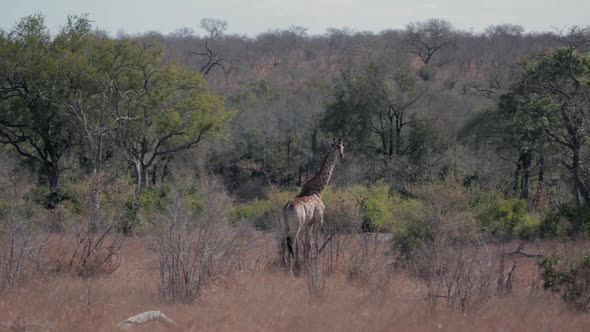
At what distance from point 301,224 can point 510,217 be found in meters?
11.3

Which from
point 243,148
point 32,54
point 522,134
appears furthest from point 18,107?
point 522,134

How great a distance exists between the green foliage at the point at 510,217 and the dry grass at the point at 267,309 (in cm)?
1009

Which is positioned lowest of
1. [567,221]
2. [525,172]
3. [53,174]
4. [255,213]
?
[255,213]

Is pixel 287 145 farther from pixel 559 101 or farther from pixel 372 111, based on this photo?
pixel 559 101

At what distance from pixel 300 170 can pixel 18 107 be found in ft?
49.8

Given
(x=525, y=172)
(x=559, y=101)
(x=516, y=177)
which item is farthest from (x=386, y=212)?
(x=516, y=177)

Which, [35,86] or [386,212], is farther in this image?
[35,86]

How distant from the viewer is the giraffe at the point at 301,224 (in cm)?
1145

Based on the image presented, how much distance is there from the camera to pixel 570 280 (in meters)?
9.63

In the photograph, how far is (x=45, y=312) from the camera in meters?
8.87

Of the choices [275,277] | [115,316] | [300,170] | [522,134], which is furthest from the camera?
[300,170]

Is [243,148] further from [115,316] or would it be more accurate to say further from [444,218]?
[115,316]

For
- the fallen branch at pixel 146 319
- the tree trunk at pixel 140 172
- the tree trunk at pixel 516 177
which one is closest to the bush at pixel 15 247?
the fallen branch at pixel 146 319

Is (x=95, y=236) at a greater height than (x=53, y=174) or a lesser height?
greater
